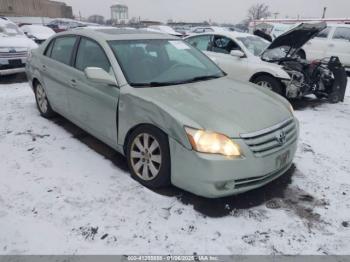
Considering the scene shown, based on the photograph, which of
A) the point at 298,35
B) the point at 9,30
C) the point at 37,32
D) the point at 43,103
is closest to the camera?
the point at 43,103

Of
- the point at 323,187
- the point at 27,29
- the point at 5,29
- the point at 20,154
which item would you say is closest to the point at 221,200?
the point at 323,187

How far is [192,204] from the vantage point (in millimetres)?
3051

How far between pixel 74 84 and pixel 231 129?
7.56 feet

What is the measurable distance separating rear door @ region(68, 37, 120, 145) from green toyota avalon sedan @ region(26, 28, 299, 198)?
0.01 meters

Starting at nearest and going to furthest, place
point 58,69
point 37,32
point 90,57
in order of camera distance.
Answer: point 90,57, point 58,69, point 37,32

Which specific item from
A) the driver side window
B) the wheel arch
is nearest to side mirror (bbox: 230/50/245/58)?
the driver side window

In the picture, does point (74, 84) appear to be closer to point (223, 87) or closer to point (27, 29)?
point (223, 87)

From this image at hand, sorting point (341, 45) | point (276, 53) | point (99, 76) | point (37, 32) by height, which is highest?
point (99, 76)

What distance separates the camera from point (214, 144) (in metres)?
2.70

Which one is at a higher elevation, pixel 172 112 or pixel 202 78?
pixel 202 78

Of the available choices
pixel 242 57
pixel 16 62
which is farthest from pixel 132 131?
pixel 16 62

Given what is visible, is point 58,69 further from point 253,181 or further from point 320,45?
point 320,45

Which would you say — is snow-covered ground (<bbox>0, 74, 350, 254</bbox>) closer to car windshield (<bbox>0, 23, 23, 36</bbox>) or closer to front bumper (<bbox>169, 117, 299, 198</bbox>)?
front bumper (<bbox>169, 117, 299, 198</bbox>)

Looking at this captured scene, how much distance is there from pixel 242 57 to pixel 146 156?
4.49 metres
